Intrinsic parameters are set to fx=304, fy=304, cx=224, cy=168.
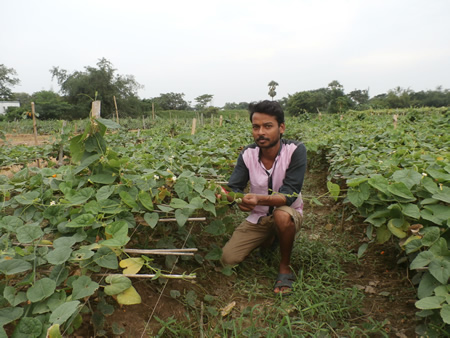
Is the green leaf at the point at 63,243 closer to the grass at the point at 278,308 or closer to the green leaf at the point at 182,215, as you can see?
the green leaf at the point at 182,215

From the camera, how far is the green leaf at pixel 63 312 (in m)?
0.99

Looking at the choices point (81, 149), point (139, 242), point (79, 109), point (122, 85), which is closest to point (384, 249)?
point (139, 242)

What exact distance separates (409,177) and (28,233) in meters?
1.92

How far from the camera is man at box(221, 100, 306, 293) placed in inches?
87.3

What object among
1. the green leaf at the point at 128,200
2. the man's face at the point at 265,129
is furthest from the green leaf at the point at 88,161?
the man's face at the point at 265,129

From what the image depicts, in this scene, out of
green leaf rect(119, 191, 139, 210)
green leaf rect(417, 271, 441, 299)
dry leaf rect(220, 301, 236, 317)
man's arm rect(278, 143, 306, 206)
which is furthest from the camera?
man's arm rect(278, 143, 306, 206)

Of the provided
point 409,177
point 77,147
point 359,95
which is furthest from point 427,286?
point 359,95

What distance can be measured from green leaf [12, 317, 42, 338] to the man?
1.34 meters

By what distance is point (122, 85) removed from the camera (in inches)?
1490

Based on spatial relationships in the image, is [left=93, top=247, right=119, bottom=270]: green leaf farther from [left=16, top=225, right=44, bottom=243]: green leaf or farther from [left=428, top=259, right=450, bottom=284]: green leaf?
[left=428, top=259, right=450, bottom=284]: green leaf

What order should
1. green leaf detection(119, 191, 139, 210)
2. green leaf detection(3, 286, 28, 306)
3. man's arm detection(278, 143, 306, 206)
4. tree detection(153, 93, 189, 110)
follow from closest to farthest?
green leaf detection(3, 286, 28, 306)
green leaf detection(119, 191, 139, 210)
man's arm detection(278, 143, 306, 206)
tree detection(153, 93, 189, 110)

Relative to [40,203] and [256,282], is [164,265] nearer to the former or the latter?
[256,282]

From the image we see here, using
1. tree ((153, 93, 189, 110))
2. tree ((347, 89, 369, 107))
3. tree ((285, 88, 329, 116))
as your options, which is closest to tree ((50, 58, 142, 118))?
tree ((153, 93, 189, 110))

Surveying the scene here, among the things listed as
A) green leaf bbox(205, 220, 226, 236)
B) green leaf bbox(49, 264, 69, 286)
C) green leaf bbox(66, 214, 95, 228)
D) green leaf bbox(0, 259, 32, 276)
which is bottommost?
green leaf bbox(205, 220, 226, 236)
